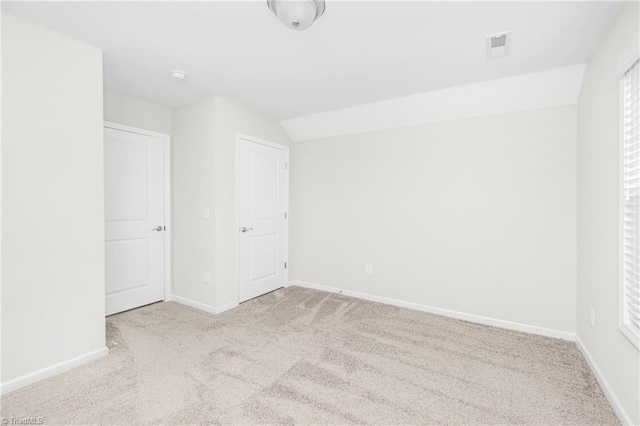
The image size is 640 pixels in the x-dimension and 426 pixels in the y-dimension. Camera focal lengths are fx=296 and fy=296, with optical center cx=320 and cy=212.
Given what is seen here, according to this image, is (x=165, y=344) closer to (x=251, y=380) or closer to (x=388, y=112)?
(x=251, y=380)

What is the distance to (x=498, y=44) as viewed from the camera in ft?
6.92

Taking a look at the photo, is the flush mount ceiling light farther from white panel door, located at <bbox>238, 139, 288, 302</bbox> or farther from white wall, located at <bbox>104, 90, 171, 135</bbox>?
white wall, located at <bbox>104, 90, 171, 135</bbox>

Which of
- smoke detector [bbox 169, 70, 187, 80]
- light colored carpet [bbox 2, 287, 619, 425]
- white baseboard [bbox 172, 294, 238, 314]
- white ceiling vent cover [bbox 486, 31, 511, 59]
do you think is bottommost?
light colored carpet [bbox 2, 287, 619, 425]

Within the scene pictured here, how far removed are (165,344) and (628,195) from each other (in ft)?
11.0

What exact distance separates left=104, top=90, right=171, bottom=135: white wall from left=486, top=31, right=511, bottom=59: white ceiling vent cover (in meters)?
3.33

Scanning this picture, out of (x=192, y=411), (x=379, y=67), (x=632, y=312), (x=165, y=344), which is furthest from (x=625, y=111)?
(x=165, y=344)

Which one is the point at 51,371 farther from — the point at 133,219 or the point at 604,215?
the point at 604,215

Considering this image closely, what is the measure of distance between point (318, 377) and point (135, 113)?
3201 mm

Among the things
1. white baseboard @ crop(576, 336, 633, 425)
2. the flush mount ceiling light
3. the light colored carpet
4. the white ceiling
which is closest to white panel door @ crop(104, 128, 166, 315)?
the light colored carpet

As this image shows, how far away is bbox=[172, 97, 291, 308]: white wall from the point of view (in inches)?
126

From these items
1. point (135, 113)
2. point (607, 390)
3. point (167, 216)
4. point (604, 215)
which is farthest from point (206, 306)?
point (604, 215)

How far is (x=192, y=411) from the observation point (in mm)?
1691

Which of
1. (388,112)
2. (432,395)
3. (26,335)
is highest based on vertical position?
(388,112)

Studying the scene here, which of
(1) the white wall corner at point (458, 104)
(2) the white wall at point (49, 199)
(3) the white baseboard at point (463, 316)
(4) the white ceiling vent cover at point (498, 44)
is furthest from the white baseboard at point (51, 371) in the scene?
(4) the white ceiling vent cover at point (498, 44)
